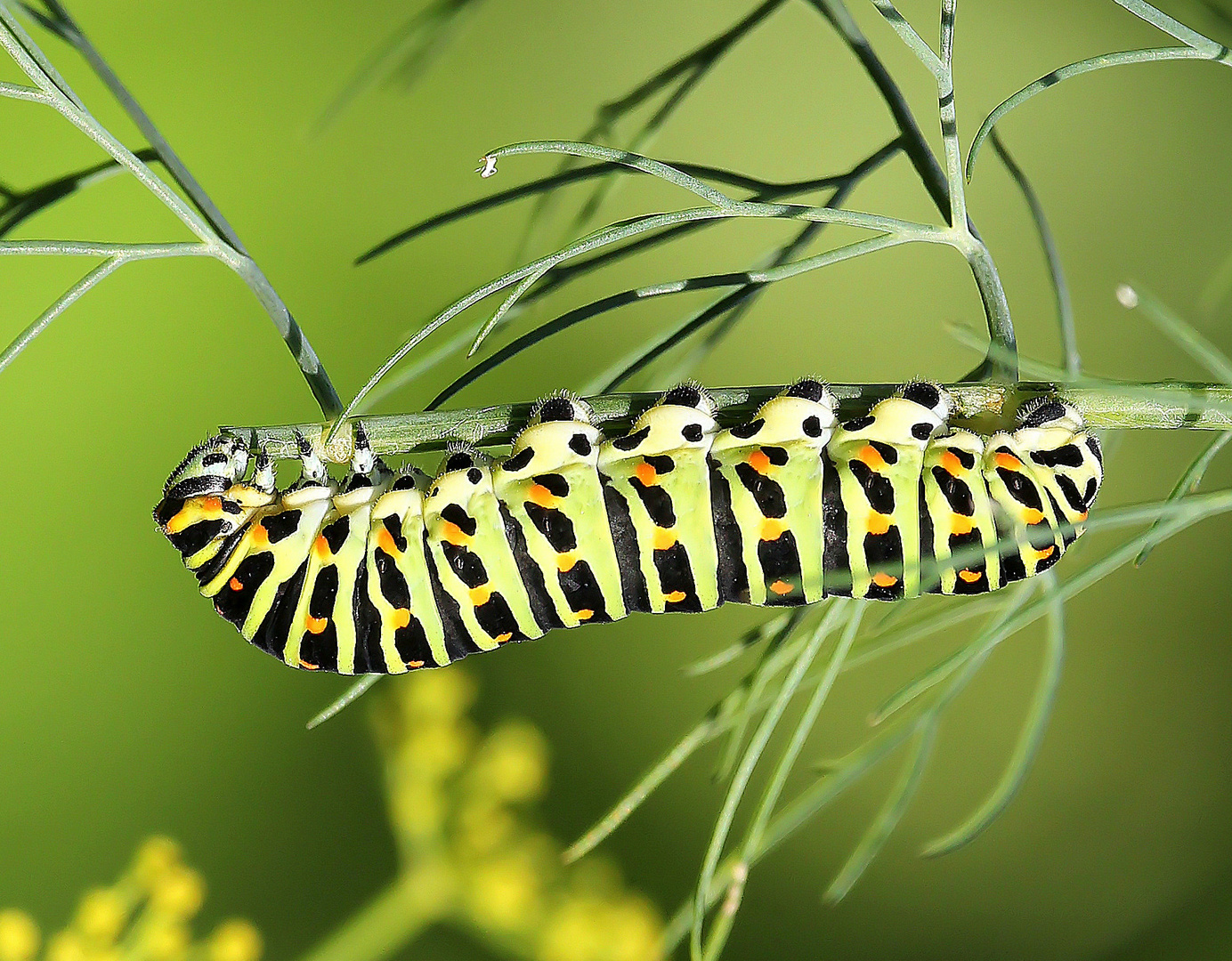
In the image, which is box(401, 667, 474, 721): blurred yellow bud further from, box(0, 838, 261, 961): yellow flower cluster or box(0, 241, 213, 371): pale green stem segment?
box(0, 241, 213, 371): pale green stem segment

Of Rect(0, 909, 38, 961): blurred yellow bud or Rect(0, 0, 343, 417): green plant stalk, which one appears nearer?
Rect(0, 0, 343, 417): green plant stalk

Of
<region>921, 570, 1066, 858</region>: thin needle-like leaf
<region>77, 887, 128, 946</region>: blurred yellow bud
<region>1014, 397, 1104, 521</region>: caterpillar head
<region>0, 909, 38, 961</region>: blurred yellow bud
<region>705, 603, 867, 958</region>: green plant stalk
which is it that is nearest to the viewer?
<region>705, 603, 867, 958</region>: green plant stalk

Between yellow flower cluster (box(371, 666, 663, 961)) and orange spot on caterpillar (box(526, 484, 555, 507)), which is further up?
orange spot on caterpillar (box(526, 484, 555, 507))

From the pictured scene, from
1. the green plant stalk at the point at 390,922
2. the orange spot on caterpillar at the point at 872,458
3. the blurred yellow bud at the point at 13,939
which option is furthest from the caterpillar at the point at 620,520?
the green plant stalk at the point at 390,922

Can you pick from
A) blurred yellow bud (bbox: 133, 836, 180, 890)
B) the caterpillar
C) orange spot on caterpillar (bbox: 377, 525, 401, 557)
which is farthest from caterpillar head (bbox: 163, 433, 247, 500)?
blurred yellow bud (bbox: 133, 836, 180, 890)

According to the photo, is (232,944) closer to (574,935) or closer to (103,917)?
(103,917)

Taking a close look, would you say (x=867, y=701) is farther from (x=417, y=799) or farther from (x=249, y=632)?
(x=249, y=632)

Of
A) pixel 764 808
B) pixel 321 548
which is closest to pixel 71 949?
pixel 321 548

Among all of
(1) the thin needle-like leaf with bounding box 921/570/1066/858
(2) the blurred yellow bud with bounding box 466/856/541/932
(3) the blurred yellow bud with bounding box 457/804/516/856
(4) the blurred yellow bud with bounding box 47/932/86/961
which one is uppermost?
(4) the blurred yellow bud with bounding box 47/932/86/961
